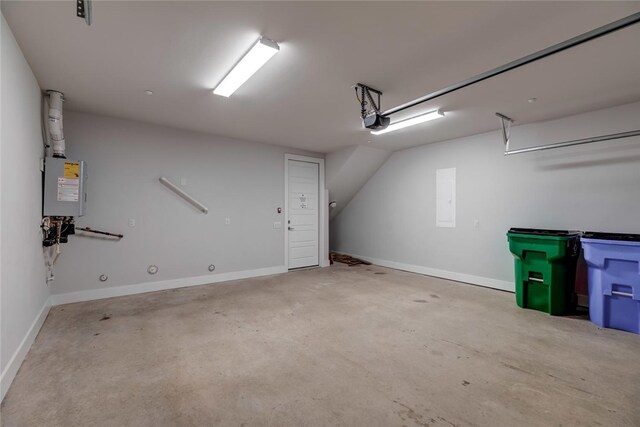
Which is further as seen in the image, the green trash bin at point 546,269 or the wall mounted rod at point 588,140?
the green trash bin at point 546,269

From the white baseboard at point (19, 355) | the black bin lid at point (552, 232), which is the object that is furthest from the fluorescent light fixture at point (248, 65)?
the black bin lid at point (552, 232)

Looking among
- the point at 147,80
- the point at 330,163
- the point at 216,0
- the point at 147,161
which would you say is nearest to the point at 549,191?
the point at 330,163

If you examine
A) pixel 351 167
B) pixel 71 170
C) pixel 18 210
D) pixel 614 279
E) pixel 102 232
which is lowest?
pixel 614 279

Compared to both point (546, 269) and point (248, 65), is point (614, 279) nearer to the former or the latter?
point (546, 269)

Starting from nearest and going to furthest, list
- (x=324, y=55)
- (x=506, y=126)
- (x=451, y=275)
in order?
(x=324, y=55) < (x=506, y=126) < (x=451, y=275)

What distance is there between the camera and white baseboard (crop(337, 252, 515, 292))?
4582mm

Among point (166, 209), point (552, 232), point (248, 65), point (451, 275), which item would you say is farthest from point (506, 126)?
point (166, 209)

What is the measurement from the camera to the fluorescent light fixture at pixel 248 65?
90.3 inches

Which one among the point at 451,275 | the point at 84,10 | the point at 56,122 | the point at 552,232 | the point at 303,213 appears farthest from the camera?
the point at 303,213

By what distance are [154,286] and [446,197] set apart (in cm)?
524

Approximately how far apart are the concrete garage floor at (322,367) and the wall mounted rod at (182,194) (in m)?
1.66

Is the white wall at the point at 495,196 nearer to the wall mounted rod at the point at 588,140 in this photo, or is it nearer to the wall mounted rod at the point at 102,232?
the wall mounted rod at the point at 588,140

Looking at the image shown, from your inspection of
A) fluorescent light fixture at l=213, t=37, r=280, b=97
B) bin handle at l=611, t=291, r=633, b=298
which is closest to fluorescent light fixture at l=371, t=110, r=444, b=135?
fluorescent light fixture at l=213, t=37, r=280, b=97

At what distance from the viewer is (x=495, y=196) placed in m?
4.72
